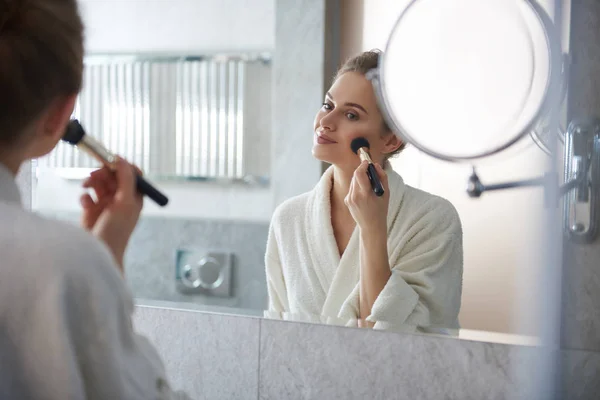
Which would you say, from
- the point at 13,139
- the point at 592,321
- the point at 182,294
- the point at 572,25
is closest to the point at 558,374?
the point at 592,321

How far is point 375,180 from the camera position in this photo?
36.4 inches

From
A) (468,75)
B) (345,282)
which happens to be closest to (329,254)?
(345,282)

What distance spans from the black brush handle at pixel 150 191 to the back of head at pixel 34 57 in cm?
15

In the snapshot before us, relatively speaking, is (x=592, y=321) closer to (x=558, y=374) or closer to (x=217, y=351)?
(x=558, y=374)

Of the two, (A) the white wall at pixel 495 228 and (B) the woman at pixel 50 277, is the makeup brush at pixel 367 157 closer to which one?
(A) the white wall at pixel 495 228

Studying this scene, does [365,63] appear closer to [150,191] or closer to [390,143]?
[390,143]

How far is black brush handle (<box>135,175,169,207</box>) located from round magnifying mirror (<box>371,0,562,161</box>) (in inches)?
12.7

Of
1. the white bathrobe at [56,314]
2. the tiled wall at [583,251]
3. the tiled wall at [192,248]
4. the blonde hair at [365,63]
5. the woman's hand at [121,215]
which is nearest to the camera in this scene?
the white bathrobe at [56,314]

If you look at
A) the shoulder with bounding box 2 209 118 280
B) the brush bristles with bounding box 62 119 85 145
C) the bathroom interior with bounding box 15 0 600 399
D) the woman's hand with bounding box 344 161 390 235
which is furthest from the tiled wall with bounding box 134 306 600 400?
the shoulder with bounding box 2 209 118 280

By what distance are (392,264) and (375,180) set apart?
10 cm

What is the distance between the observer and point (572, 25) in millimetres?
824

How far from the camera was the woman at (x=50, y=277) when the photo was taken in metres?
0.51

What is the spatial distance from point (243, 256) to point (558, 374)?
428 millimetres

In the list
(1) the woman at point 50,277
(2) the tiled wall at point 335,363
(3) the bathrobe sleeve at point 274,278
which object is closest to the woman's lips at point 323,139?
(3) the bathrobe sleeve at point 274,278
